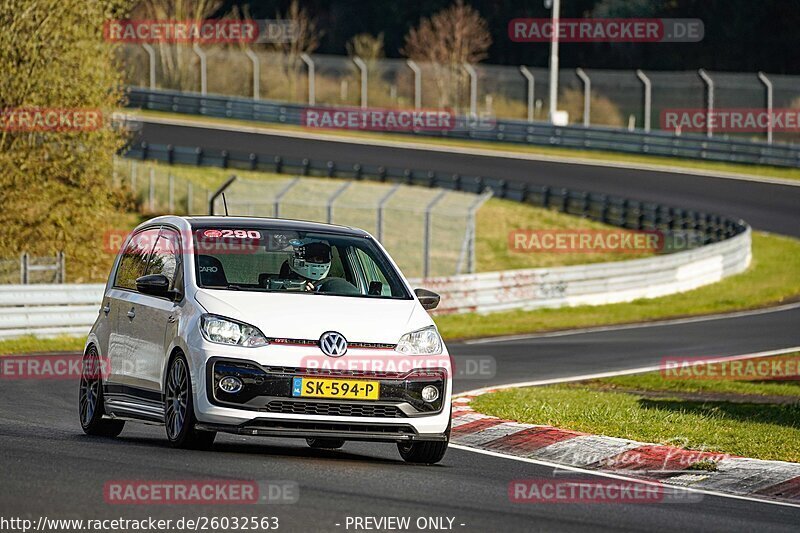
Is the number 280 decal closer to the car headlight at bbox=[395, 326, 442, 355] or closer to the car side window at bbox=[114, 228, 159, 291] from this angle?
the car side window at bbox=[114, 228, 159, 291]

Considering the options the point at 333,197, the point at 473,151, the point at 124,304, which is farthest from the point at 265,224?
the point at 473,151

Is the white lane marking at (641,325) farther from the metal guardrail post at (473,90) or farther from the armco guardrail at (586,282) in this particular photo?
the metal guardrail post at (473,90)

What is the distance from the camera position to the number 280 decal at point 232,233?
34.4ft

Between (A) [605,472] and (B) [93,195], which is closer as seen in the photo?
(A) [605,472]

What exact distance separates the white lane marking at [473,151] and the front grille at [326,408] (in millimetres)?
38469

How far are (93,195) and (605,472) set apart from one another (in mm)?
21716

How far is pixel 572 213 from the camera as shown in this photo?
139 feet

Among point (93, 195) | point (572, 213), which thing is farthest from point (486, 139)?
point (93, 195)

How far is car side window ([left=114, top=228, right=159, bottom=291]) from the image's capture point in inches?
436

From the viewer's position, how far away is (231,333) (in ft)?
31.1

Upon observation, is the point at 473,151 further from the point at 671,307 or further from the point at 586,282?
the point at 671,307

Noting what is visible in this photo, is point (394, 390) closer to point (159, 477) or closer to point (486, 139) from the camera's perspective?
point (159, 477)

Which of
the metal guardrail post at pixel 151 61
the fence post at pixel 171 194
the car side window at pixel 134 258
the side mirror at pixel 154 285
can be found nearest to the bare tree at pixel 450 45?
the metal guardrail post at pixel 151 61

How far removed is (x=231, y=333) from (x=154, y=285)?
0.89 meters
